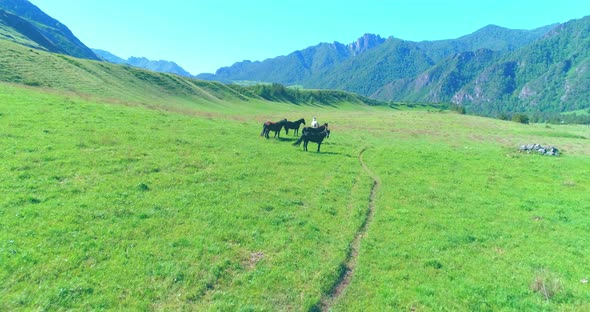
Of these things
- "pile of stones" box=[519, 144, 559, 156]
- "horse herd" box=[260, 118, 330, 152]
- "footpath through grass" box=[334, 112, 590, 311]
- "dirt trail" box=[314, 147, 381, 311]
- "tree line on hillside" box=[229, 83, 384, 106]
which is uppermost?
"tree line on hillside" box=[229, 83, 384, 106]

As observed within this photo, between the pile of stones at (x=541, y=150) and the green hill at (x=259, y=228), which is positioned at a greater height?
the pile of stones at (x=541, y=150)

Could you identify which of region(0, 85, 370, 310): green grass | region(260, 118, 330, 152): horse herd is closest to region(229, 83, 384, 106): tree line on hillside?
region(260, 118, 330, 152): horse herd

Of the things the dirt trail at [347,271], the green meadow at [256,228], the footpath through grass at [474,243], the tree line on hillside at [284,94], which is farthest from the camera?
the tree line on hillside at [284,94]

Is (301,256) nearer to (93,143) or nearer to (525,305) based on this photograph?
(525,305)

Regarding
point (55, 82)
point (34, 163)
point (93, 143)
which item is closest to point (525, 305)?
point (34, 163)

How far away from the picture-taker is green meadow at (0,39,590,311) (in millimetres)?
10398

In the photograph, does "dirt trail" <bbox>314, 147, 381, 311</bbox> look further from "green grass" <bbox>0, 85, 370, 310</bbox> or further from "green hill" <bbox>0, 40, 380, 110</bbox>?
"green hill" <bbox>0, 40, 380, 110</bbox>

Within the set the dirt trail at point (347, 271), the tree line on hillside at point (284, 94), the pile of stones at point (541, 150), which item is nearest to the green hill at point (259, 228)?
the dirt trail at point (347, 271)

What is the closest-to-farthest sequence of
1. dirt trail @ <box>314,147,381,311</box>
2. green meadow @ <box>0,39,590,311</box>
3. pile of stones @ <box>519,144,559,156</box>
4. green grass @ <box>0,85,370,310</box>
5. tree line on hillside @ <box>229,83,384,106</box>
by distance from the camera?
green grass @ <box>0,85,370,310</box>
green meadow @ <box>0,39,590,311</box>
dirt trail @ <box>314,147,381,311</box>
pile of stones @ <box>519,144,559,156</box>
tree line on hillside @ <box>229,83,384,106</box>

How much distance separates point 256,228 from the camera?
15.0 metres

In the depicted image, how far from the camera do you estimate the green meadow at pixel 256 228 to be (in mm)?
10398

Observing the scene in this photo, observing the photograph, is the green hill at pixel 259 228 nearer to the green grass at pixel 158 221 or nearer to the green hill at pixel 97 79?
the green grass at pixel 158 221

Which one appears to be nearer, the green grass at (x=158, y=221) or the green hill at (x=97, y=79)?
the green grass at (x=158, y=221)

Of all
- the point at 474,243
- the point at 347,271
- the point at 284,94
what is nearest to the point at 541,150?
the point at 474,243
